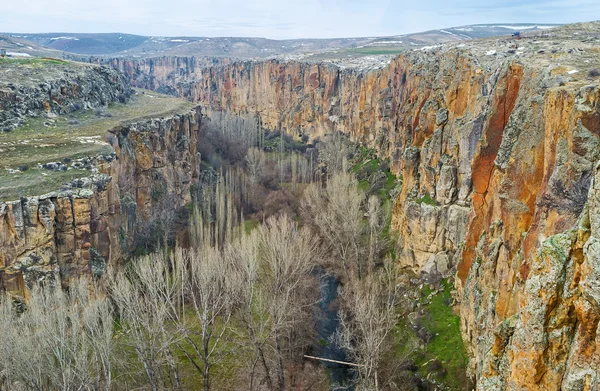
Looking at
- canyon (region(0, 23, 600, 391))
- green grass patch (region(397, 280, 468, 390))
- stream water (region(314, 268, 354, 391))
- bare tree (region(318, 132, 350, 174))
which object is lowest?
stream water (region(314, 268, 354, 391))

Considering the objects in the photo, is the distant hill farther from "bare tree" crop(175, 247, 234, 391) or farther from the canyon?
"bare tree" crop(175, 247, 234, 391)

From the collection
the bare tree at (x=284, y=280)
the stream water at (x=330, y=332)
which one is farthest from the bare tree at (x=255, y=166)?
the bare tree at (x=284, y=280)

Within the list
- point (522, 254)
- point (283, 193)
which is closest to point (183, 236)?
point (283, 193)

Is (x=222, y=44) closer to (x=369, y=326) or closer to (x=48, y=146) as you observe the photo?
(x=48, y=146)

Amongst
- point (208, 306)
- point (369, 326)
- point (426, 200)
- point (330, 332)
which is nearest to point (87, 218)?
point (208, 306)

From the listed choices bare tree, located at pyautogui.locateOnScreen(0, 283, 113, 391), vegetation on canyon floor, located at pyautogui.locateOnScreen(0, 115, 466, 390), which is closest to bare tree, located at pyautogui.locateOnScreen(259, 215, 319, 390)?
vegetation on canyon floor, located at pyautogui.locateOnScreen(0, 115, 466, 390)
